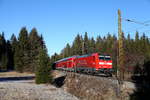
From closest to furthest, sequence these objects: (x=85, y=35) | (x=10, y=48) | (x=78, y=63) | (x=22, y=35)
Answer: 1. (x=78, y=63)
2. (x=22, y=35)
3. (x=10, y=48)
4. (x=85, y=35)

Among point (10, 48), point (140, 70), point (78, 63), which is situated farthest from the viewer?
point (10, 48)

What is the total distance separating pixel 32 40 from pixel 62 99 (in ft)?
157

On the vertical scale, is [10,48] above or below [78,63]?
above

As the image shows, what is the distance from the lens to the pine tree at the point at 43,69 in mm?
30955

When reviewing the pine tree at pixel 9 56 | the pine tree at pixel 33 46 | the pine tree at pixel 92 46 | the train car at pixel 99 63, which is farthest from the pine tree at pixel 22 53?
the pine tree at pixel 92 46

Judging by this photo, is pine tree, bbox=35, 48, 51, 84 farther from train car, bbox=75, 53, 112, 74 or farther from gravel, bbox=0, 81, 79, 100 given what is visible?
train car, bbox=75, 53, 112, 74

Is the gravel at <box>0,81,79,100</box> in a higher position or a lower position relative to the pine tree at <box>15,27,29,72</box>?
lower

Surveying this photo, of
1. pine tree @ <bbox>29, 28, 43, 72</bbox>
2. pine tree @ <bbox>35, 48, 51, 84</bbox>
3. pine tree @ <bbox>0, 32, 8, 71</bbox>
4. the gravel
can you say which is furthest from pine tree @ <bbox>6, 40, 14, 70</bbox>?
the gravel

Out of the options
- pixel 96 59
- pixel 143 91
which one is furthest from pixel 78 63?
pixel 143 91

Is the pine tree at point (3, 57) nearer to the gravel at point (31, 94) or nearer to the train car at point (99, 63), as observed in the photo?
the train car at point (99, 63)

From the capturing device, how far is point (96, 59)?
32.2 m

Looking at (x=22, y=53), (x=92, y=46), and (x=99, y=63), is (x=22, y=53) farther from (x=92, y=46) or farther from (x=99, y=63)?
(x=92, y=46)

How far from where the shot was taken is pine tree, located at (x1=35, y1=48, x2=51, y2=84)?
102ft

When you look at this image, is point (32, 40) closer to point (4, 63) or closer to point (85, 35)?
point (4, 63)
